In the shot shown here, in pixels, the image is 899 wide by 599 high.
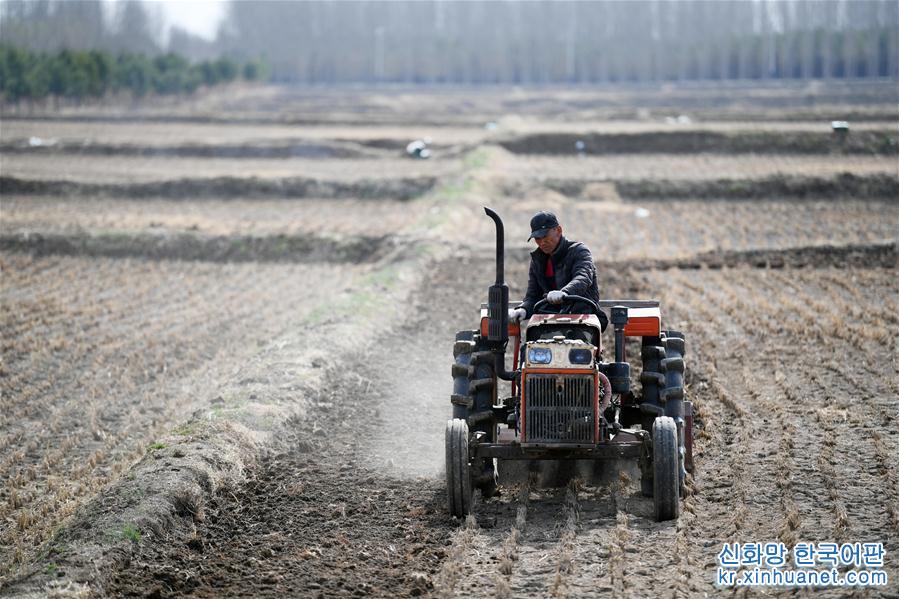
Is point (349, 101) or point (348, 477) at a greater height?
point (349, 101)

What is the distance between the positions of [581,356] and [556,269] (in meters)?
1.29

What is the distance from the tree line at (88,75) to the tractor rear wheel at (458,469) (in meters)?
65.1

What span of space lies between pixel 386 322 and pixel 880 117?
127 ft

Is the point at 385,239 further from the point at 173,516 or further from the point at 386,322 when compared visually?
the point at 173,516

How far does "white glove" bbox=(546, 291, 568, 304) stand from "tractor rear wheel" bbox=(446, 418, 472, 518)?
4.18 ft

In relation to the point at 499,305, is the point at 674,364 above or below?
below

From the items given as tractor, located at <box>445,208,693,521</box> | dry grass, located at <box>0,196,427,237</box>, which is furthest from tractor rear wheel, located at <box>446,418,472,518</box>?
dry grass, located at <box>0,196,427,237</box>

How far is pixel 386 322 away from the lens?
16.0 meters

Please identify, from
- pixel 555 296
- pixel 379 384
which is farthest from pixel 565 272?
pixel 379 384

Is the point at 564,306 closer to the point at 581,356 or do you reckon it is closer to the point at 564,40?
the point at 581,356

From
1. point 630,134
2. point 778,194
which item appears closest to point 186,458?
point 778,194

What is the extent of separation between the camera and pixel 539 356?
8.42m

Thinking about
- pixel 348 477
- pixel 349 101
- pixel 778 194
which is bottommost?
pixel 348 477

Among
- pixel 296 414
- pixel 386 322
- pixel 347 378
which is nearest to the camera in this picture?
pixel 296 414
